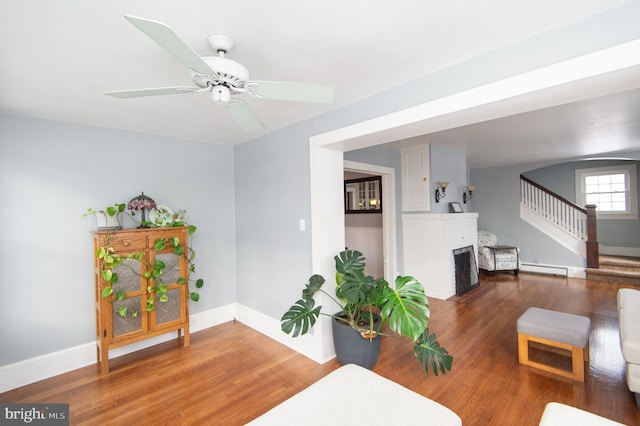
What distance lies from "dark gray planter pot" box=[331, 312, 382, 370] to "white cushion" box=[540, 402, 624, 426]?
140 cm

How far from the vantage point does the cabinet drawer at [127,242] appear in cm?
261

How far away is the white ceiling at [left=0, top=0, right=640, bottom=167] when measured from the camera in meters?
1.26

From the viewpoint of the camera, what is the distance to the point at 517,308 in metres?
3.88

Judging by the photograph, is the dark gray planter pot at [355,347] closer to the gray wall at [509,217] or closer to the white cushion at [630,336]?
the white cushion at [630,336]

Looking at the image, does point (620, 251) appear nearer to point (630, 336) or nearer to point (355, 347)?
point (630, 336)

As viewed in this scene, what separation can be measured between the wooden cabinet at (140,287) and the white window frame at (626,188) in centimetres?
847

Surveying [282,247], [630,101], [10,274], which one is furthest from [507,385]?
[10,274]

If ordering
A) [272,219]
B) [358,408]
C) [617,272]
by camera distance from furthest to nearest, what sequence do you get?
[617,272] < [272,219] < [358,408]

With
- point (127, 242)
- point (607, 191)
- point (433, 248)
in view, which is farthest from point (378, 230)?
point (607, 191)

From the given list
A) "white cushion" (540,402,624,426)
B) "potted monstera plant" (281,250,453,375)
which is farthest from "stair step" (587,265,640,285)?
"white cushion" (540,402,624,426)

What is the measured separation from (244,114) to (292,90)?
1.42 feet

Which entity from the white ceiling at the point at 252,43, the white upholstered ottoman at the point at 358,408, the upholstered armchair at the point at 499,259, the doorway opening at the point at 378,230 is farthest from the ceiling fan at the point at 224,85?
the upholstered armchair at the point at 499,259

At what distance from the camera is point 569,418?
3.60 ft

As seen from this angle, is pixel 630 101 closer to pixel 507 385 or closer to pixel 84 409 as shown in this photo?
pixel 507 385
